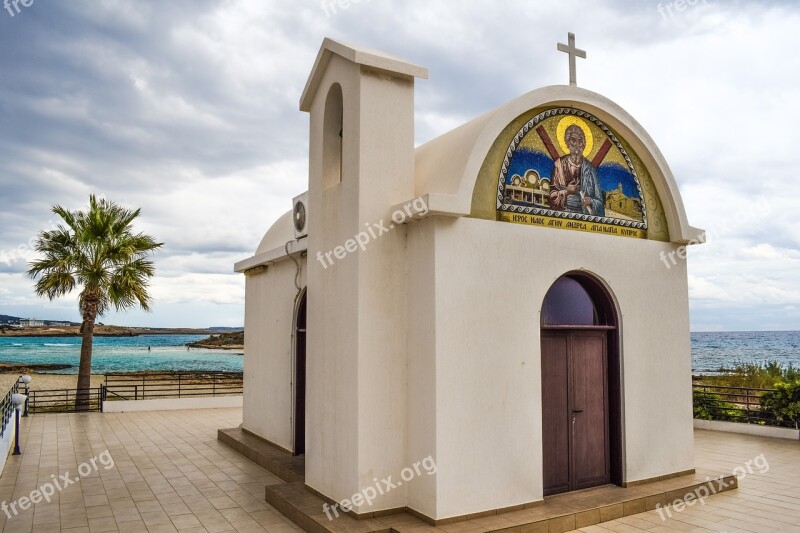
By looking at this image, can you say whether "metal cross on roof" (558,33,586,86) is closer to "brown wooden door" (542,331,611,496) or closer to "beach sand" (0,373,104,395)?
"brown wooden door" (542,331,611,496)

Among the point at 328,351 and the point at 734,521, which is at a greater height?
the point at 328,351

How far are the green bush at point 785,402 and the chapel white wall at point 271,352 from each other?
1013cm

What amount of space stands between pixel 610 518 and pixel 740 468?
12.2 ft

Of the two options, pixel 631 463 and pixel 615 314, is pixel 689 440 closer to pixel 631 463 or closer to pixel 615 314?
pixel 631 463

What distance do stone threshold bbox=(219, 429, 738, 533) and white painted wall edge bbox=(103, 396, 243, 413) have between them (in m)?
9.61

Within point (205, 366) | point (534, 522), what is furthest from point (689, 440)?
point (205, 366)

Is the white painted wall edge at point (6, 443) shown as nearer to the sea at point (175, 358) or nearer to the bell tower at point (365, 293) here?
the bell tower at point (365, 293)

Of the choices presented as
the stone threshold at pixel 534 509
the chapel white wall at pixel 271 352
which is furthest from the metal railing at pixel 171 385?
the stone threshold at pixel 534 509

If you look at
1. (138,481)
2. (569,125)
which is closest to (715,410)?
(569,125)

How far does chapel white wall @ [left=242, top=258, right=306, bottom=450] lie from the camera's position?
10.3 meters

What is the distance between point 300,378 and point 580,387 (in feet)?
15.6

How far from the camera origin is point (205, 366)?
74.1 m

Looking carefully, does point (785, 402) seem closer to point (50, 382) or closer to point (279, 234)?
point (279, 234)

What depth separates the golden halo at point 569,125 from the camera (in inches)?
305
